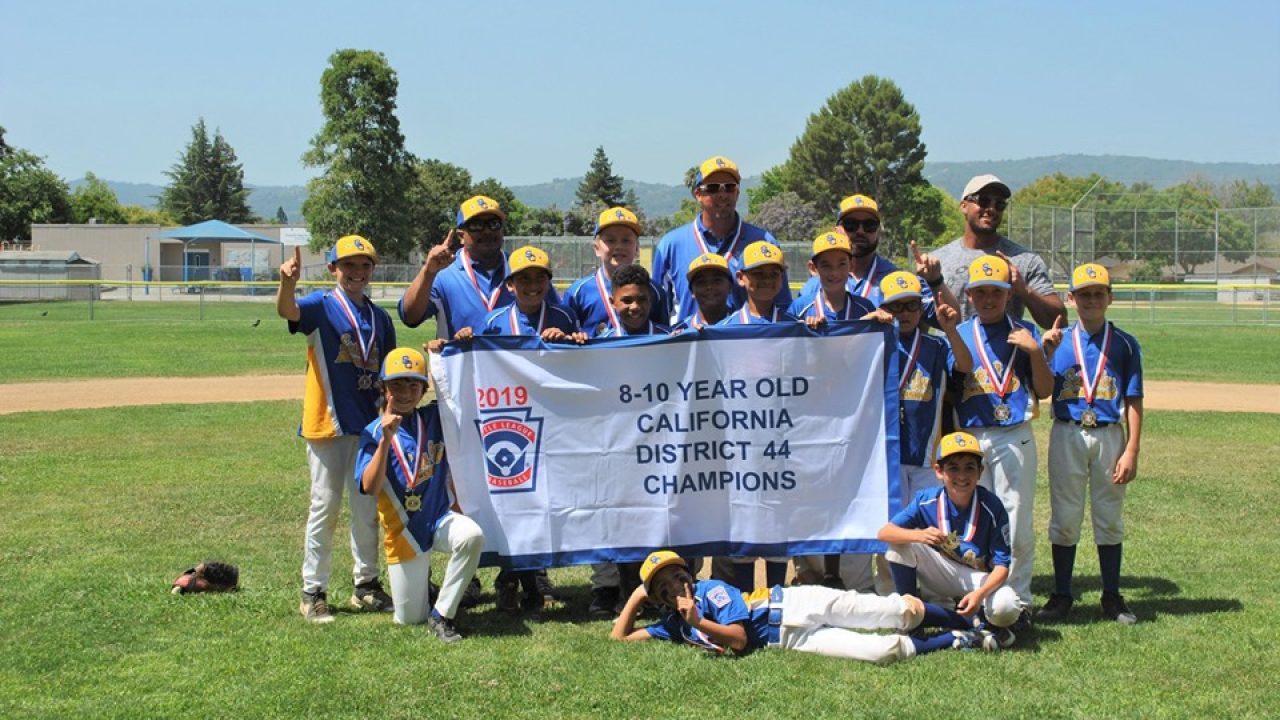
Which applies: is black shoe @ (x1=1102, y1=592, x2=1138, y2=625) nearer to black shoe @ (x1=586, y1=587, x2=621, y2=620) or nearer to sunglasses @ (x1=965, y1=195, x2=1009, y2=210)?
sunglasses @ (x1=965, y1=195, x2=1009, y2=210)

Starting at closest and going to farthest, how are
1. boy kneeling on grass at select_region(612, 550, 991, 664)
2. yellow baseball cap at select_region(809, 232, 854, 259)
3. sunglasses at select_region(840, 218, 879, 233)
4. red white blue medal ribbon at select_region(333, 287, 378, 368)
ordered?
boy kneeling on grass at select_region(612, 550, 991, 664), yellow baseball cap at select_region(809, 232, 854, 259), sunglasses at select_region(840, 218, 879, 233), red white blue medal ribbon at select_region(333, 287, 378, 368)

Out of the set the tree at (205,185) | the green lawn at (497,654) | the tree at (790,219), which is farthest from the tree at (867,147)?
the green lawn at (497,654)

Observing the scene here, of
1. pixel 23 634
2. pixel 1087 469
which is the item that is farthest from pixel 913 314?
pixel 23 634

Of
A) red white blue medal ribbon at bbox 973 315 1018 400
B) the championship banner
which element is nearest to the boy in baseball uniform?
red white blue medal ribbon at bbox 973 315 1018 400

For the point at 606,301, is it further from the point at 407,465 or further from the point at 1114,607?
the point at 1114,607

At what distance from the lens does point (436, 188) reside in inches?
3236

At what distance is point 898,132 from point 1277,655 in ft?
316

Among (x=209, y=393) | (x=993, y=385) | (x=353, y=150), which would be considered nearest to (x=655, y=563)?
(x=993, y=385)

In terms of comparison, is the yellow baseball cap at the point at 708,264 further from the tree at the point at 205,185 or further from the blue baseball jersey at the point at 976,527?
the tree at the point at 205,185

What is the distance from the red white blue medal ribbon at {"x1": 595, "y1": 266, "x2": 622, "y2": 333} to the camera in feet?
23.6

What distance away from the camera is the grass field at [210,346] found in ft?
71.9

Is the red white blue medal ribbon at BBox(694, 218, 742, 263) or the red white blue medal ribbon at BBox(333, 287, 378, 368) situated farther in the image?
the red white blue medal ribbon at BBox(694, 218, 742, 263)

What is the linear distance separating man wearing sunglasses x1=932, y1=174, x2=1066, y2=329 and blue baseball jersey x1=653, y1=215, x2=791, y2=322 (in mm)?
1052

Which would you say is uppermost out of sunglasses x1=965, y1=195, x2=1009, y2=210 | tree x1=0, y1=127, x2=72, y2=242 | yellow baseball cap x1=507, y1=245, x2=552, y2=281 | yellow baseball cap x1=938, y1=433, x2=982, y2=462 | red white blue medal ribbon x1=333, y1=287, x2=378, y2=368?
tree x1=0, y1=127, x2=72, y2=242
